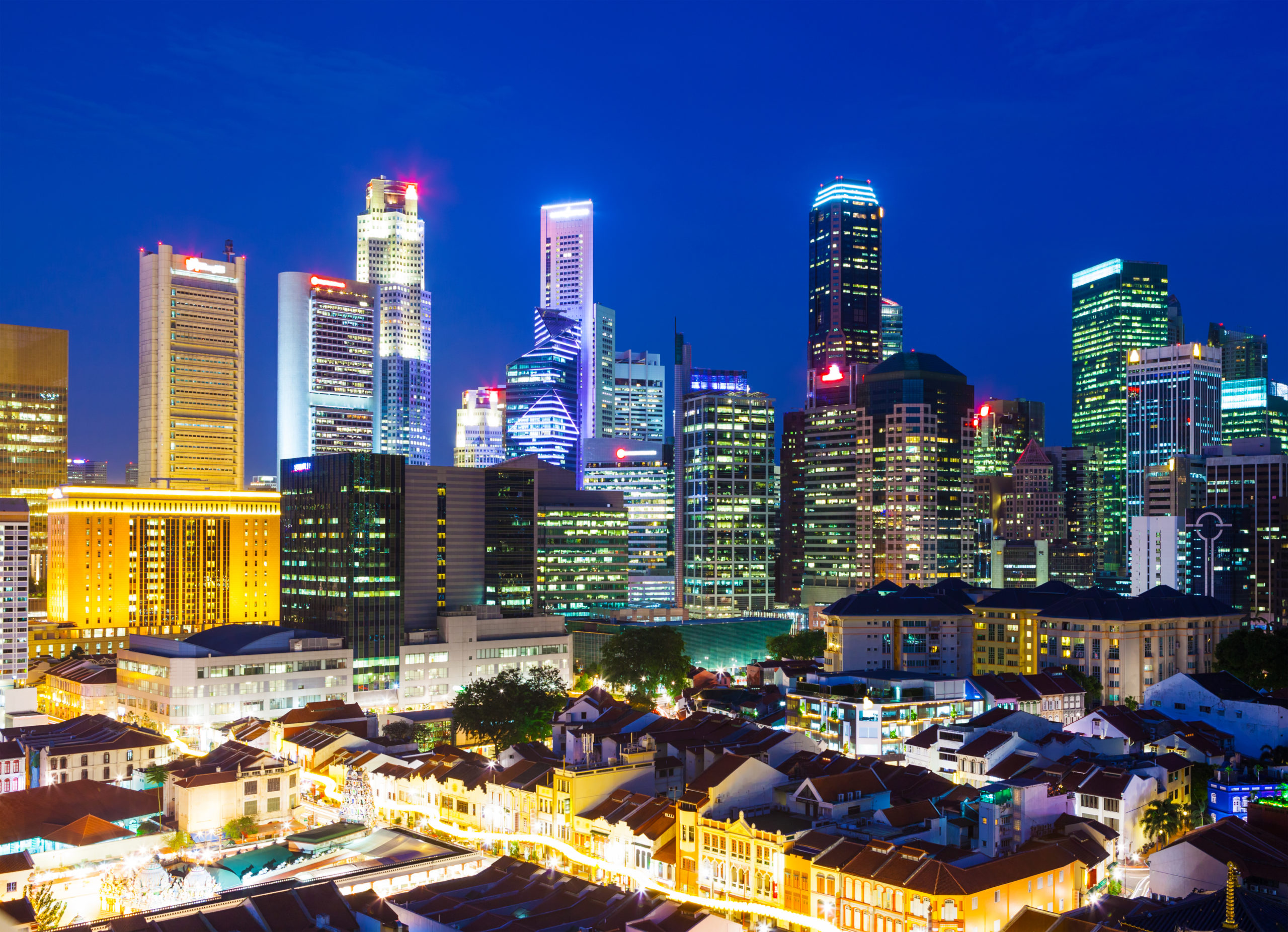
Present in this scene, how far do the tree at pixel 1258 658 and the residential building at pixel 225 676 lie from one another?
77179mm

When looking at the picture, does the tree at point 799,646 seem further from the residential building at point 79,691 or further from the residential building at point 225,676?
the residential building at point 79,691

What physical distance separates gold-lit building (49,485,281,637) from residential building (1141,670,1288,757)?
3978 inches

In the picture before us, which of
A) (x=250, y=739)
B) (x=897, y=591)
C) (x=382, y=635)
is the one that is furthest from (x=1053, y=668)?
(x=250, y=739)

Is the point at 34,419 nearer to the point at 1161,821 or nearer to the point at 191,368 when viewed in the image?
the point at 191,368

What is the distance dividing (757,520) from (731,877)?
145227mm

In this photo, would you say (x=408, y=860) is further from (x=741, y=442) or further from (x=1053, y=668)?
(x=741, y=442)

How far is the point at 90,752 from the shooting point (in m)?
76.2

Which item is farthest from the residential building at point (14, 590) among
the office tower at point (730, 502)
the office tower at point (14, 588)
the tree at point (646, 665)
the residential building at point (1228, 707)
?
the office tower at point (730, 502)

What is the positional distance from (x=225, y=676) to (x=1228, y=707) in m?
75.8

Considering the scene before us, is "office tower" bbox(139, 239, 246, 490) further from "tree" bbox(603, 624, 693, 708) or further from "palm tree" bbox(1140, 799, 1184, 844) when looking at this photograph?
"palm tree" bbox(1140, 799, 1184, 844)

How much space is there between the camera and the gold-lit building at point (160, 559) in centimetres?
14450

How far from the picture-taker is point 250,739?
82.0 m

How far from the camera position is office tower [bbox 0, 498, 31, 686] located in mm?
104625

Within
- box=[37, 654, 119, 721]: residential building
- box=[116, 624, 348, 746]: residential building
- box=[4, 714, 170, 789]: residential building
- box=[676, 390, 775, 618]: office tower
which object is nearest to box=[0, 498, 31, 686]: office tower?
box=[37, 654, 119, 721]: residential building
